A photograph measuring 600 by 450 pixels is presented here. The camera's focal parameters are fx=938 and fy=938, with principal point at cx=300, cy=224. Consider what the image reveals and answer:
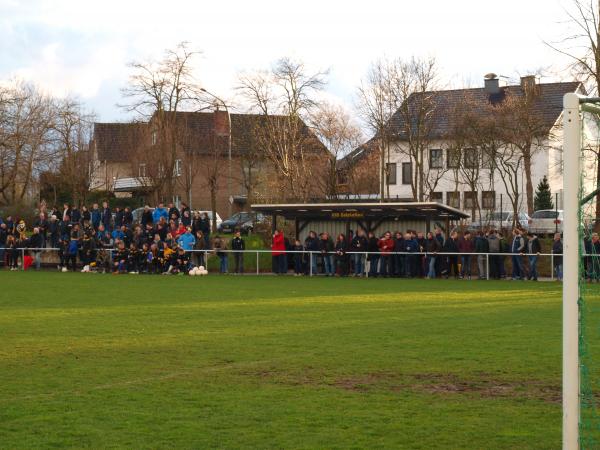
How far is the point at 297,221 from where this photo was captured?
3675 centimetres

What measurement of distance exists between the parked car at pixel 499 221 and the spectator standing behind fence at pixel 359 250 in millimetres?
9182

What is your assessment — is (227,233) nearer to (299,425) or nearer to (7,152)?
(7,152)

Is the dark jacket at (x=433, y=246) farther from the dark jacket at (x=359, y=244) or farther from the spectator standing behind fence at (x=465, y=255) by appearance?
the dark jacket at (x=359, y=244)

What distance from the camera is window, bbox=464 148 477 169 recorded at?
160 feet

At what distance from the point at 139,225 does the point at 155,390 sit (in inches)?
1045

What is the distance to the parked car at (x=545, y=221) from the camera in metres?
41.4

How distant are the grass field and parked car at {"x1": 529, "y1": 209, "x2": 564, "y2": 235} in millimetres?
21069

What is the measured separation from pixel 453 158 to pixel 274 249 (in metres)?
19.9

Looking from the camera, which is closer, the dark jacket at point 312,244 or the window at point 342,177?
the dark jacket at point 312,244

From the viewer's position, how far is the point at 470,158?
50.0 m

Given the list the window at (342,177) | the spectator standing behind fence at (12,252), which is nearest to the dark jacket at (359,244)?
the spectator standing behind fence at (12,252)

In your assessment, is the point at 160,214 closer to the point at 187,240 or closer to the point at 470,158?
the point at 187,240

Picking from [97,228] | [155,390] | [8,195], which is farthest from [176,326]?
[8,195]

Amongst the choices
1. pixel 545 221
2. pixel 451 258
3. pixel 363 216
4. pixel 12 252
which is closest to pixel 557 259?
pixel 451 258
